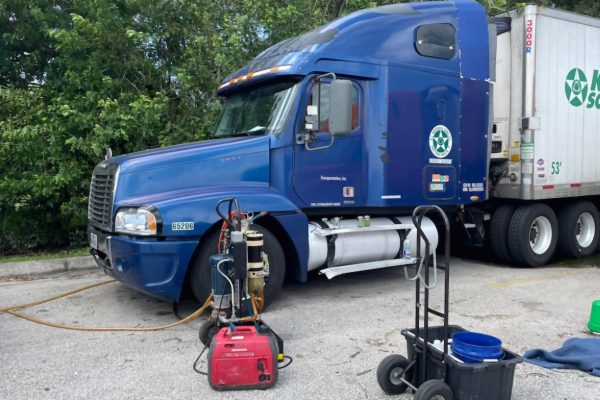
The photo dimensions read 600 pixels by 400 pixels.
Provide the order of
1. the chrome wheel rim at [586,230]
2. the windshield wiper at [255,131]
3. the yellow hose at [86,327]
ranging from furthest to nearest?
1. the chrome wheel rim at [586,230]
2. the windshield wiper at [255,131]
3. the yellow hose at [86,327]

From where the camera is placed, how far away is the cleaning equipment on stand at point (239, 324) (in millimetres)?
3857

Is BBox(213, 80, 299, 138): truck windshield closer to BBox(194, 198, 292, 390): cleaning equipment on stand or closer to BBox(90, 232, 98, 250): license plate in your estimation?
BBox(194, 198, 292, 390): cleaning equipment on stand

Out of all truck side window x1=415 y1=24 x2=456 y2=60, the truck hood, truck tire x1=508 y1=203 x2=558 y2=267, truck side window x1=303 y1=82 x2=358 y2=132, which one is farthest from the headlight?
truck tire x1=508 y1=203 x2=558 y2=267

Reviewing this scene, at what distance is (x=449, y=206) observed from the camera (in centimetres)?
773

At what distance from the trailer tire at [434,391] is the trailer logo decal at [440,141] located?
417 centimetres

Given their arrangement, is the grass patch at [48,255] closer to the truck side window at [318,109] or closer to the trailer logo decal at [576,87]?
the truck side window at [318,109]

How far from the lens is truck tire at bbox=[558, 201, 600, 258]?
29.2 ft

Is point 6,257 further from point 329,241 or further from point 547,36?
point 547,36

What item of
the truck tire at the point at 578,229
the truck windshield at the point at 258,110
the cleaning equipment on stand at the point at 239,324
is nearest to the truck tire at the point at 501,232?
the truck tire at the point at 578,229

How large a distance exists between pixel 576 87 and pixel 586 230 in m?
2.48

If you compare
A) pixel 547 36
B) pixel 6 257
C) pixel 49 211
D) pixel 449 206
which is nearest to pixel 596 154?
pixel 547 36

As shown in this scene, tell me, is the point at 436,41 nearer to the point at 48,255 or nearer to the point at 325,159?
the point at 325,159

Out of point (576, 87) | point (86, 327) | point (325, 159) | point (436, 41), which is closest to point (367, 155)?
point (325, 159)

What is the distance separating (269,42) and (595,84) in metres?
5.56
